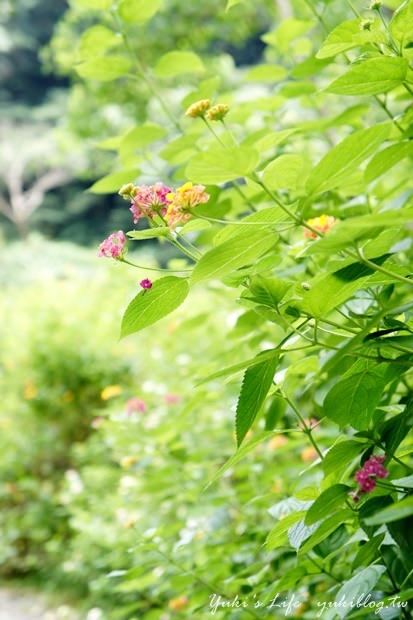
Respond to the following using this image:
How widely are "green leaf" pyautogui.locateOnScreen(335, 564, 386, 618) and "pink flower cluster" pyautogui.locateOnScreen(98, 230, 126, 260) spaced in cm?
41

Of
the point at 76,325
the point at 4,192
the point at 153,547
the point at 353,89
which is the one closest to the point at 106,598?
the point at 153,547

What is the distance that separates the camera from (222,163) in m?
0.49

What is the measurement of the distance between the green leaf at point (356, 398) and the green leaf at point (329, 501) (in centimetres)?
6

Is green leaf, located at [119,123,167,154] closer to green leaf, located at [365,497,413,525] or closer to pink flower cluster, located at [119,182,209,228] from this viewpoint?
pink flower cluster, located at [119,182,209,228]

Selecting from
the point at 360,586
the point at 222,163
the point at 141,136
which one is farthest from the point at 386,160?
the point at 141,136

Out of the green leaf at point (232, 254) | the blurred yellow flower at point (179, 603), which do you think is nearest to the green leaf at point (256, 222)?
the green leaf at point (232, 254)

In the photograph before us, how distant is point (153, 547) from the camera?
118 centimetres

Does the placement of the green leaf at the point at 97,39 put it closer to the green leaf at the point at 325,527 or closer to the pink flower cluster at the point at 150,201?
the pink flower cluster at the point at 150,201

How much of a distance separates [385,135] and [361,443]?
274 millimetres

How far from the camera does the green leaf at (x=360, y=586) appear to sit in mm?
660

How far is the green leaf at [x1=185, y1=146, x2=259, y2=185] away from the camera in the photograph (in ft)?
1.59

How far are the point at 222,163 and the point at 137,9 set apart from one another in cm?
69

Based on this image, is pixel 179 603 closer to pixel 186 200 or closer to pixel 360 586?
pixel 360 586

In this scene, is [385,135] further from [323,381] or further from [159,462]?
[159,462]
